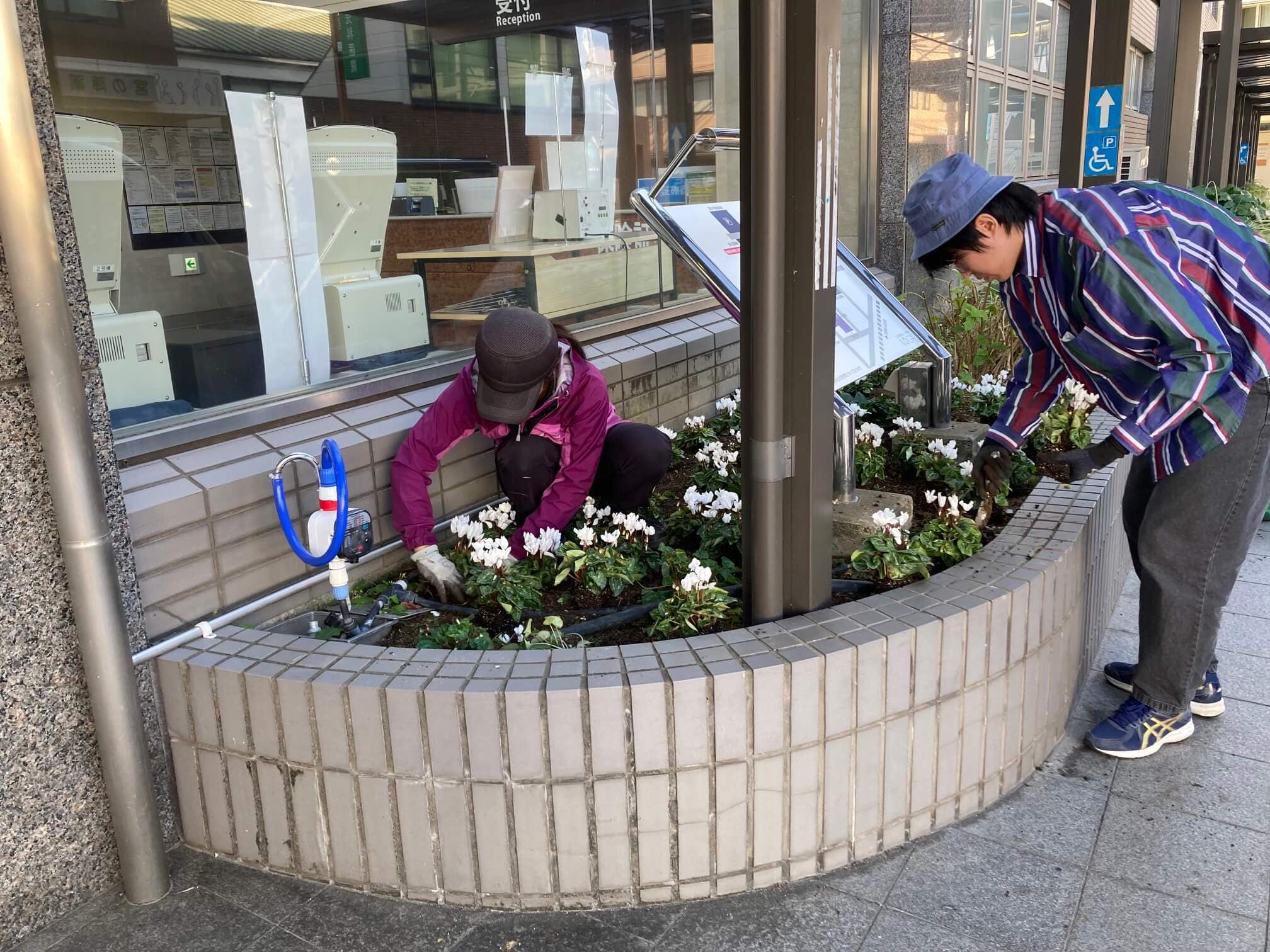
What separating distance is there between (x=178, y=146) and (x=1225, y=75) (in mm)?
9737

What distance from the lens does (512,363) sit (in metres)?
3.02

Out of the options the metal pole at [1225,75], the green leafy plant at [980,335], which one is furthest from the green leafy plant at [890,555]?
the metal pole at [1225,75]

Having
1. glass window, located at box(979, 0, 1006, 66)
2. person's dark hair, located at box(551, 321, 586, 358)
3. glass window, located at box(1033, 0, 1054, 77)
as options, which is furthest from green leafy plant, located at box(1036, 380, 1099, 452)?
glass window, located at box(1033, 0, 1054, 77)

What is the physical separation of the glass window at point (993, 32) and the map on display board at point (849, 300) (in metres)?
5.87

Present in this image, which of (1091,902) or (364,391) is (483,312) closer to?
(364,391)

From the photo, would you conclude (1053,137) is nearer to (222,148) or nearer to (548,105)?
(548,105)

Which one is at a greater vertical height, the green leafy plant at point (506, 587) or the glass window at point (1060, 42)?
the glass window at point (1060, 42)

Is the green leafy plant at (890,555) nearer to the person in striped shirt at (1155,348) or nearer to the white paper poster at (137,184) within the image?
the person in striped shirt at (1155,348)

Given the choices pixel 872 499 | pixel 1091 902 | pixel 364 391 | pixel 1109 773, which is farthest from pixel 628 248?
pixel 1091 902

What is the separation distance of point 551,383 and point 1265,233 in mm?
12114

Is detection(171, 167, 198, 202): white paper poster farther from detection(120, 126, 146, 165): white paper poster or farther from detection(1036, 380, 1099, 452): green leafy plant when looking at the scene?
detection(1036, 380, 1099, 452): green leafy plant

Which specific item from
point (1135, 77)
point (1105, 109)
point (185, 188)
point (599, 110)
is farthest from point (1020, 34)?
point (1135, 77)

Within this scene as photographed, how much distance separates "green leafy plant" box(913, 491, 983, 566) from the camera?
2.96m

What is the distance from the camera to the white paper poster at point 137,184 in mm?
3596
